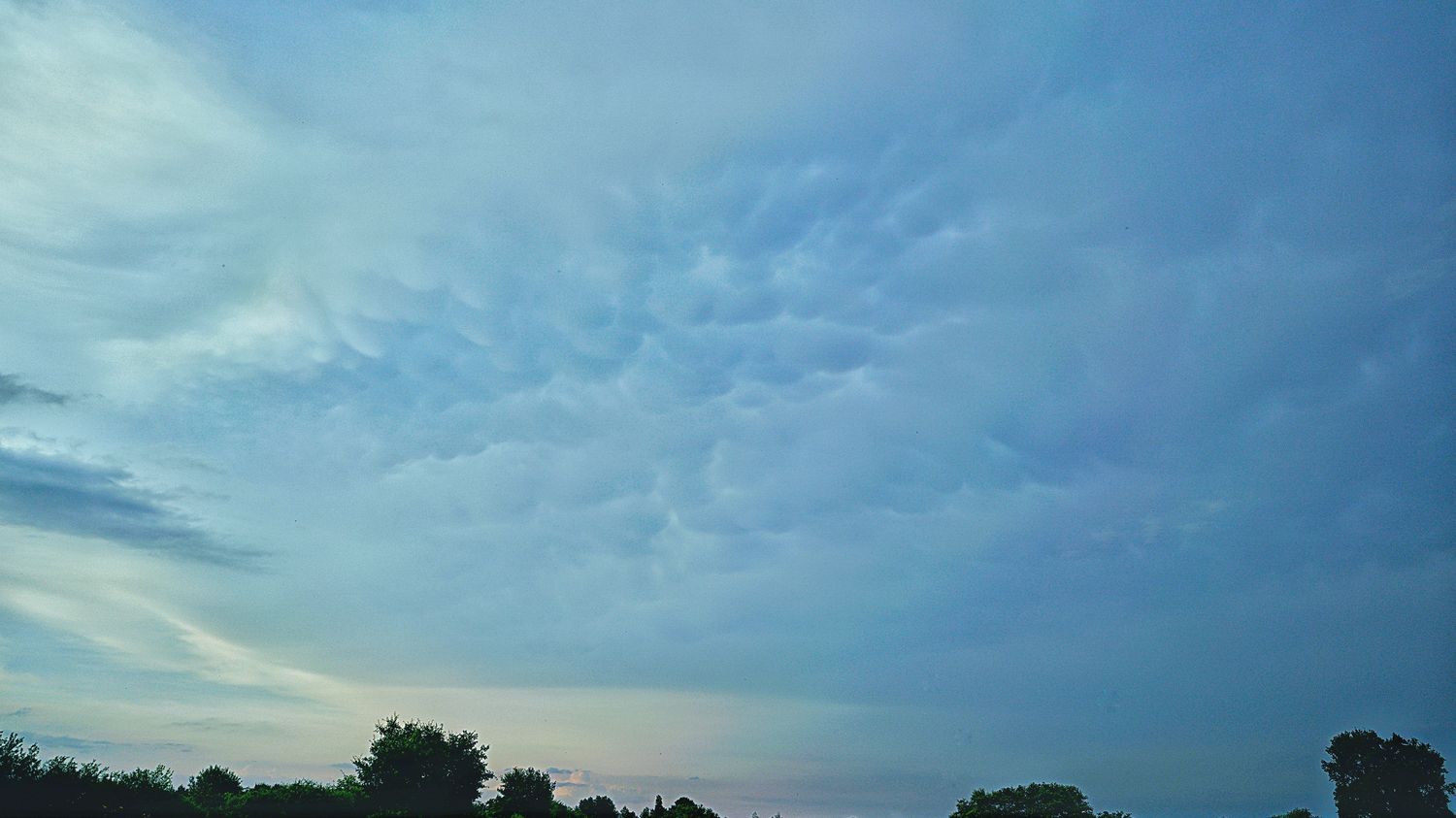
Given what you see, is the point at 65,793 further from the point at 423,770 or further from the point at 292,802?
the point at 423,770

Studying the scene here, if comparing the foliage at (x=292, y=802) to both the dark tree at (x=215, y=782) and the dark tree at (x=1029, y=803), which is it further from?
the dark tree at (x=1029, y=803)

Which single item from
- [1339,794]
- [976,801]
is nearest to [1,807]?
[976,801]

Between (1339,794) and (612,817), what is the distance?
4086 inches

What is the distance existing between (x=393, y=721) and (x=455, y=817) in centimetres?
1950

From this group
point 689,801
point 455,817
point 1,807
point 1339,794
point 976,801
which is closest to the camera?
point 1,807

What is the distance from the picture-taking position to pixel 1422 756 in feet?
331

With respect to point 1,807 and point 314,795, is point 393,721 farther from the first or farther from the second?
point 1,807

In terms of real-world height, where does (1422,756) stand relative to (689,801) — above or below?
above

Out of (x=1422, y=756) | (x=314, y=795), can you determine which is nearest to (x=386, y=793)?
(x=314, y=795)

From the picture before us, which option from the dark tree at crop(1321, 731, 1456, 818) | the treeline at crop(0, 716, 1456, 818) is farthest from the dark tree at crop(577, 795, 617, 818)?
the dark tree at crop(1321, 731, 1456, 818)

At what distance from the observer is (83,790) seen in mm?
64438

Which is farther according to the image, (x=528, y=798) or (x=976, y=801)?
(x=976, y=801)

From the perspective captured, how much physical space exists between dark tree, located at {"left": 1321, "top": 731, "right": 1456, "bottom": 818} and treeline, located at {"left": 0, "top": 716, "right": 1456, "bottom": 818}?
0.12m

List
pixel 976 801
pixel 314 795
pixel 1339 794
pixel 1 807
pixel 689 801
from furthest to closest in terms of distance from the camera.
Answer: pixel 976 801 < pixel 689 801 < pixel 1339 794 < pixel 314 795 < pixel 1 807
